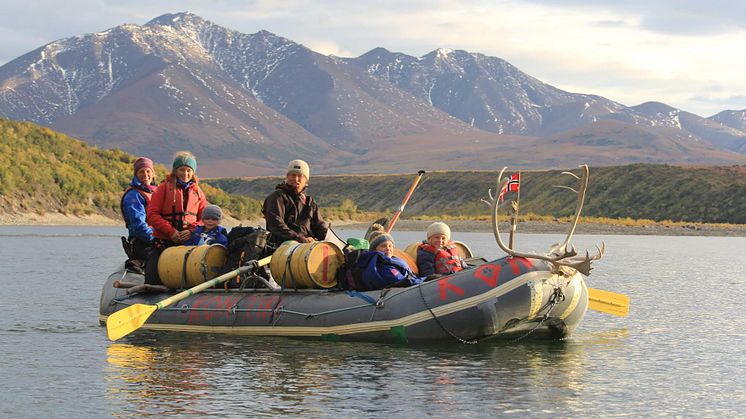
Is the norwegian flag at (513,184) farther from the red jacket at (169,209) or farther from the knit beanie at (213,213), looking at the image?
the red jacket at (169,209)

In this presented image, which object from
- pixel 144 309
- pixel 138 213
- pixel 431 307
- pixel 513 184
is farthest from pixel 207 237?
pixel 513 184

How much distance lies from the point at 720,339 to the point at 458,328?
5849 mm

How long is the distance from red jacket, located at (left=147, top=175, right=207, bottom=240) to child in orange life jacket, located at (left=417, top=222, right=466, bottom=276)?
3.66m

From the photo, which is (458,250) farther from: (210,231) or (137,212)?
(137,212)

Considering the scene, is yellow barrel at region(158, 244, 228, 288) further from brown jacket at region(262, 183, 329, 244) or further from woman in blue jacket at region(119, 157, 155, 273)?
brown jacket at region(262, 183, 329, 244)

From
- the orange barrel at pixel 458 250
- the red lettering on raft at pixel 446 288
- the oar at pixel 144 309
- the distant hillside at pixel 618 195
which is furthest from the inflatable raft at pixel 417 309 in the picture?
the distant hillside at pixel 618 195

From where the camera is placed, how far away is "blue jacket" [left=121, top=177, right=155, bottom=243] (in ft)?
62.7

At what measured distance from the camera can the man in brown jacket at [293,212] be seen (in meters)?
18.3

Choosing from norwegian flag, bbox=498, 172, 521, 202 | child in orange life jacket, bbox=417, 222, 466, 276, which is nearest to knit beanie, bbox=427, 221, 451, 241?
child in orange life jacket, bbox=417, 222, 466, 276

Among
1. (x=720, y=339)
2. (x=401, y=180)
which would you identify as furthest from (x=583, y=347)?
(x=401, y=180)

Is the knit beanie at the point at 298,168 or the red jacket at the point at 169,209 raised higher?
the knit beanie at the point at 298,168

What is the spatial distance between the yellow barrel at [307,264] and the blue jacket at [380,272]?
448mm

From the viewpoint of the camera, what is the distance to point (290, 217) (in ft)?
61.1

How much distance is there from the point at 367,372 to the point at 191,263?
4.23m
